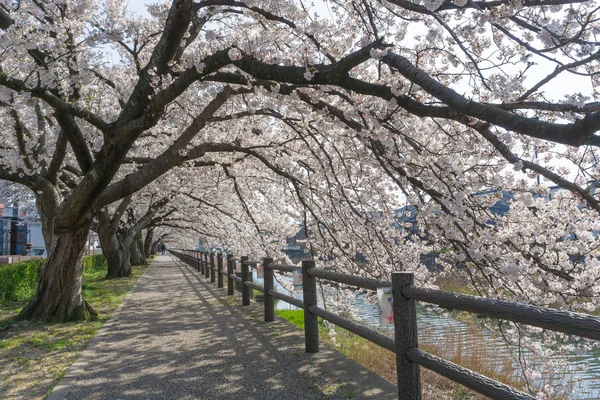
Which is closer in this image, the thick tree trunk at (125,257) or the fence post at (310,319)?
the fence post at (310,319)

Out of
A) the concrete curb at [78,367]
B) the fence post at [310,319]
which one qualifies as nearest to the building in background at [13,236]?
the concrete curb at [78,367]

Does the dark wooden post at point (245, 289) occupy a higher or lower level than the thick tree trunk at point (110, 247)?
lower

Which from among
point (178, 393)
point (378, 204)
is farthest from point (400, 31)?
point (178, 393)

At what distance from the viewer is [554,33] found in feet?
11.2

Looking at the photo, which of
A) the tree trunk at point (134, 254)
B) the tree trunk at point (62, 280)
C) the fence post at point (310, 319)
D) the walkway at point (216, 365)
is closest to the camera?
the walkway at point (216, 365)

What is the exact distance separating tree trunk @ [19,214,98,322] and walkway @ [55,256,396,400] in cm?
95

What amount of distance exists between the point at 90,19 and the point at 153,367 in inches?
265

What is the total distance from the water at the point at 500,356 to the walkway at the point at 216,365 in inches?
116

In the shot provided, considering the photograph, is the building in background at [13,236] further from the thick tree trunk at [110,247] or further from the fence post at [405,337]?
the fence post at [405,337]

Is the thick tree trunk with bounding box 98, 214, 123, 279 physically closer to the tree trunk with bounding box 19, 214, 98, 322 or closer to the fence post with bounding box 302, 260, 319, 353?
the tree trunk with bounding box 19, 214, 98, 322

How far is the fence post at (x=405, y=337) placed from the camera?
3.41 meters

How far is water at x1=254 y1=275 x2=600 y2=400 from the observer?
23.5 feet

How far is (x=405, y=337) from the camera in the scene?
3.44 meters

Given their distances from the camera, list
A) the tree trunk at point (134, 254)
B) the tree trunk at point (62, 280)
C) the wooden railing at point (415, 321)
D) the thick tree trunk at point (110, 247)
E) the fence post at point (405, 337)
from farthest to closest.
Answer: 1. the tree trunk at point (134, 254)
2. the thick tree trunk at point (110, 247)
3. the tree trunk at point (62, 280)
4. the fence post at point (405, 337)
5. the wooden railing at point (415, 321)
